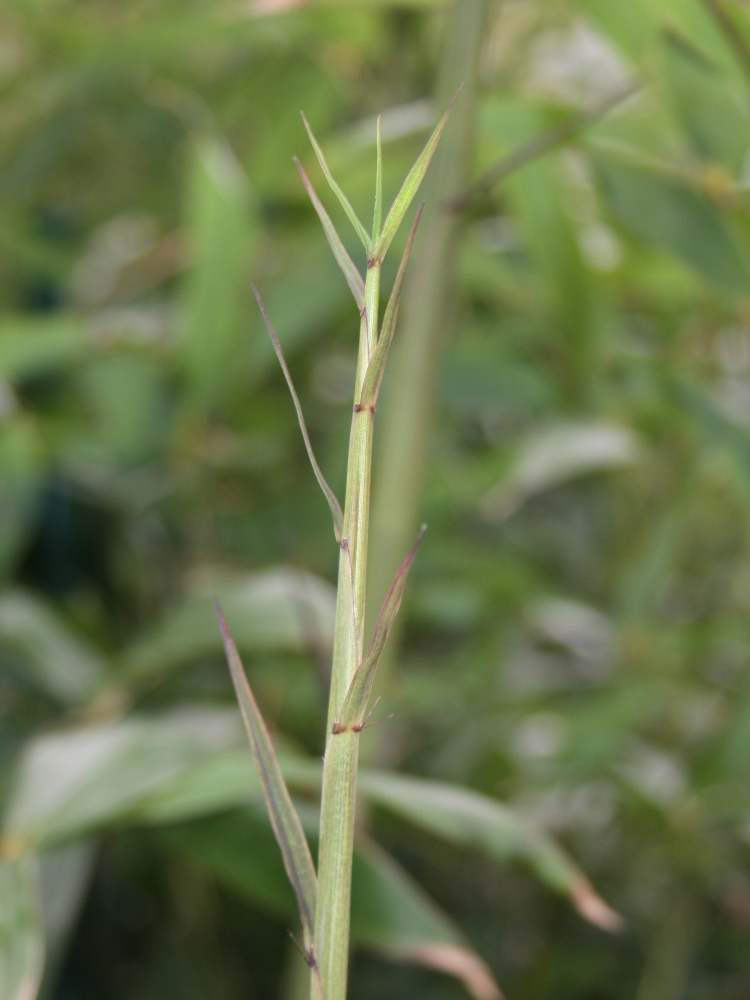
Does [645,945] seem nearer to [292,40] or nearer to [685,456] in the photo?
[685,456]

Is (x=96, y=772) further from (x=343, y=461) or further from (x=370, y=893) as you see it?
(x=343, y=461)

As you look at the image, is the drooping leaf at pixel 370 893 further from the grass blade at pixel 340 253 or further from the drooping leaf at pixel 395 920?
the grass blade at pixel 340 253

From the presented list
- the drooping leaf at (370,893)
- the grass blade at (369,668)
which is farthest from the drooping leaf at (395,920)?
the grass blade at (369,668)

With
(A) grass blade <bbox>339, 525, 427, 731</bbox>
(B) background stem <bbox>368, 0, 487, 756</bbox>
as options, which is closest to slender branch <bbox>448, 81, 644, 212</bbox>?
(B) background stem <bbox>368, 0, 487, 756</bbox>

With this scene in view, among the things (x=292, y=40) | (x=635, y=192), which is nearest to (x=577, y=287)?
(x=635, y=192)

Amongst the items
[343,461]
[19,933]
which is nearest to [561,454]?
[343,461]

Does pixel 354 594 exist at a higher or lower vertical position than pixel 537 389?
higher

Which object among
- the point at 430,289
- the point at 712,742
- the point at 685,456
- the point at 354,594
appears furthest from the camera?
the point at 685,456
